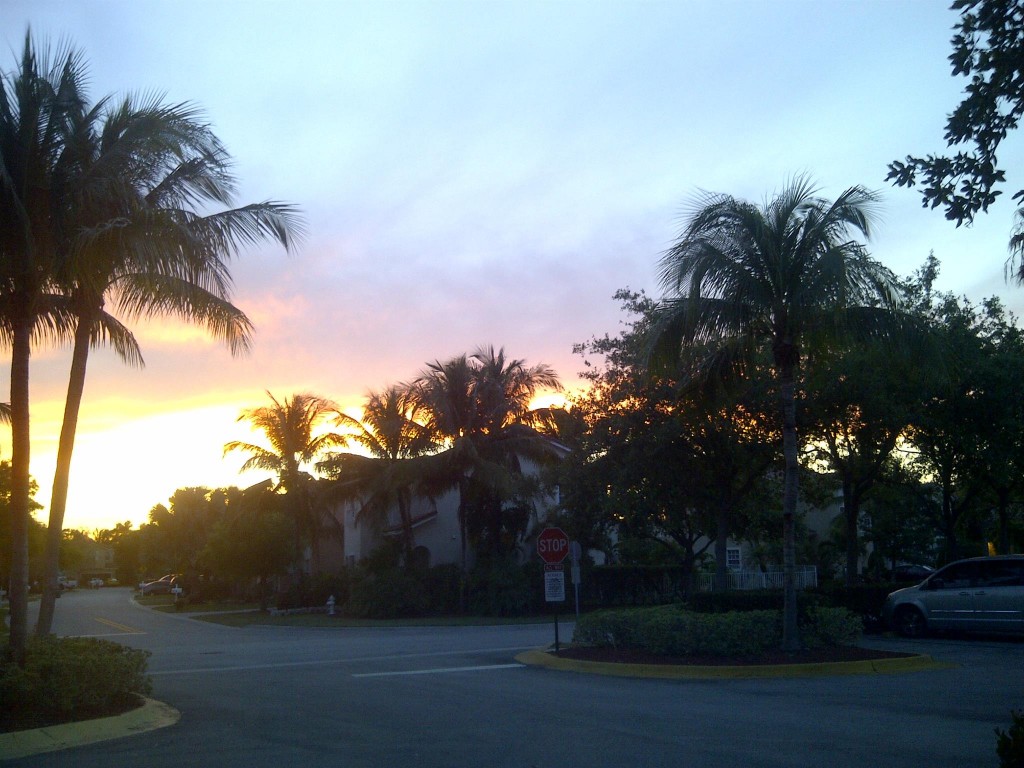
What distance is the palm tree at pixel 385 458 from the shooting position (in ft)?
127

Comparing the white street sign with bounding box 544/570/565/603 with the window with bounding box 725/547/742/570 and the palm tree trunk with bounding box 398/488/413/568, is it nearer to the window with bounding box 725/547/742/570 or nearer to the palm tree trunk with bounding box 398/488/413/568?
the palm tree trunk with bounding box 398/488/413/568

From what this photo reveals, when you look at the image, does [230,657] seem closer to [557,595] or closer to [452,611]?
[557,595]

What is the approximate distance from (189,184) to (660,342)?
8.21 m

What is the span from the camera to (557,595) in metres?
18.9

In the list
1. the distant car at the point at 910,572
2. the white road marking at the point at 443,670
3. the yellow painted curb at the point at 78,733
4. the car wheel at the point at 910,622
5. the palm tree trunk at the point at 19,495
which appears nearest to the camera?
the yellow painted curb at the point at 78,733

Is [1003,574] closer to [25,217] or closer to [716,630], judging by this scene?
[716,630]

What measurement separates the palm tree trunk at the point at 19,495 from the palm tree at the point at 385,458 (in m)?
25.9

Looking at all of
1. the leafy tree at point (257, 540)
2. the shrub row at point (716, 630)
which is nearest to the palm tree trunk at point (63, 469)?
the shrub row at point (716, 630)

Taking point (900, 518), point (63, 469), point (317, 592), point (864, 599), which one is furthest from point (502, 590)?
point (63, 469)

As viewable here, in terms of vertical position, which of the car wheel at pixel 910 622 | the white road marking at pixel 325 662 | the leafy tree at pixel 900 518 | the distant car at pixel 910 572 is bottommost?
the white road marking at pixel 325 662

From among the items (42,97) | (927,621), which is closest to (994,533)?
(927,621)

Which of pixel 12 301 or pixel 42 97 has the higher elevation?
pixel 42 97

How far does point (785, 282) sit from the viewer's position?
16.3 metres

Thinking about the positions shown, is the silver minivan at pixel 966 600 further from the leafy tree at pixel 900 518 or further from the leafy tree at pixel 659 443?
the leafy tree at pixel 900 518
